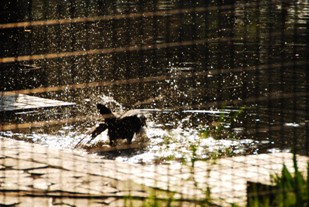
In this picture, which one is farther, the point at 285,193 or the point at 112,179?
the point at 112,179

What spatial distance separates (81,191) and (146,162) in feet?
6.07

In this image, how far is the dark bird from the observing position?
8812 mm

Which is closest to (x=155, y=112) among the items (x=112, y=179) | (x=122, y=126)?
(x=122, y=126)

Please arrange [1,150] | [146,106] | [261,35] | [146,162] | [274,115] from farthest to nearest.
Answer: [261,35] < [146,106] < [274,115] < [146,162] < [1,150]

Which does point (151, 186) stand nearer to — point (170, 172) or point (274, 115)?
point (170, 172)

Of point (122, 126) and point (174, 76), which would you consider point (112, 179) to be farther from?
point (174, 76)

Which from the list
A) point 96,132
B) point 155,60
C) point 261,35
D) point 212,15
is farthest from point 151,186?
point 212,15

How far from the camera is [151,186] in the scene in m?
6.13

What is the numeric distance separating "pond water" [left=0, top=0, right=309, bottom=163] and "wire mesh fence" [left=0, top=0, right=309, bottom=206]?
3cm

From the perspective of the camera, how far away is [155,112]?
33.3 ft

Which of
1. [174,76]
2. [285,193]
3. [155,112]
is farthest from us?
[174,76]

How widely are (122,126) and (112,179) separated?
2310 mm

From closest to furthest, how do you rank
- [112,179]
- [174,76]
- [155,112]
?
[112,179] < [155,112] < [174,76]

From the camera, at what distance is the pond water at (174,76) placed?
325 inches
